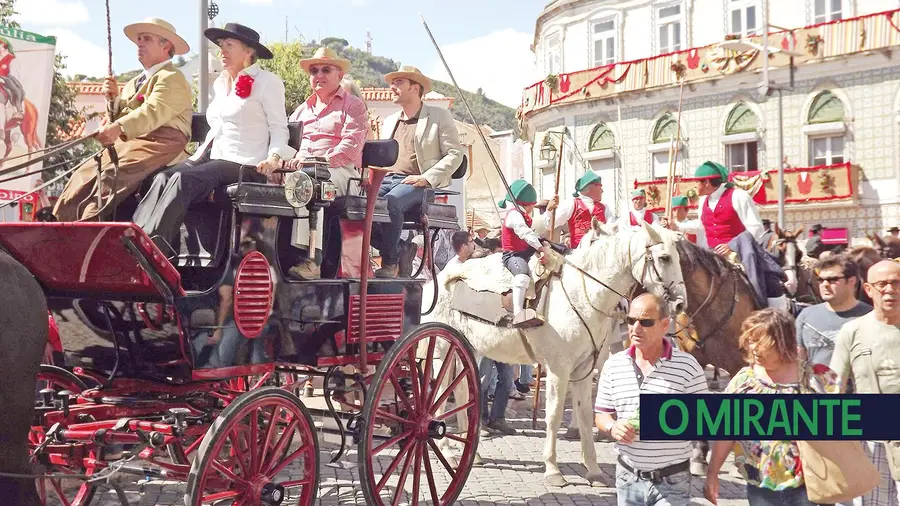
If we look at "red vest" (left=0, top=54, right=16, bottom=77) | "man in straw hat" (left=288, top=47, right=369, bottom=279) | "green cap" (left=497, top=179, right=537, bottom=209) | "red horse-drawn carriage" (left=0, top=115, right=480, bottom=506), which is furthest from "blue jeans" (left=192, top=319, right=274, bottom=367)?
"red vest" (left=0, top=54, right=16, bottom=77)

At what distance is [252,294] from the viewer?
4.85 m

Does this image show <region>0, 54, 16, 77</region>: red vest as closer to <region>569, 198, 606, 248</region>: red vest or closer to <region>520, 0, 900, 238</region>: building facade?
<region>569, 198, 606, 248</region>: red vest

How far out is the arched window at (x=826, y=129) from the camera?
2600cm

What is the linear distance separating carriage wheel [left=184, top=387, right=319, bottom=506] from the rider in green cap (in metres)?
3.21

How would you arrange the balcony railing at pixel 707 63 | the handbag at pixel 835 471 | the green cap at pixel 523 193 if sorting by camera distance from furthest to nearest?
the balcony railing at pixel 707 63
the green cap at pixel 523 193
the handbag at pixel 835 471

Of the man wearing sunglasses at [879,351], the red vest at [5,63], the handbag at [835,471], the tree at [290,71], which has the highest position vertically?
the tree at [290,71]

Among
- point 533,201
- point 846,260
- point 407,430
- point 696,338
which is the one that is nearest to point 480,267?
point 533,201

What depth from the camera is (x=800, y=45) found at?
2608cm

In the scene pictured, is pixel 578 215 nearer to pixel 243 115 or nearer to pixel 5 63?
pixel 243 115

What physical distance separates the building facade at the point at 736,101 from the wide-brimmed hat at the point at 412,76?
52.0 feet

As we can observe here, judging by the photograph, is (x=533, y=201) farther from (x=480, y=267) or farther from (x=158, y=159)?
(x=158, y=159)

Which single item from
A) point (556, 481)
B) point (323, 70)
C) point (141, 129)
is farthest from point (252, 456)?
point (556, 481)

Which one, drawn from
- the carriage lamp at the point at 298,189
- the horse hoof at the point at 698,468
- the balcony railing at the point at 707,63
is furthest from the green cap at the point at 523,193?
the balcony railing at the point at 707,63

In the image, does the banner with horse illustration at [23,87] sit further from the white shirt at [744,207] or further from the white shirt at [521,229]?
the white shirt at [744,207]
